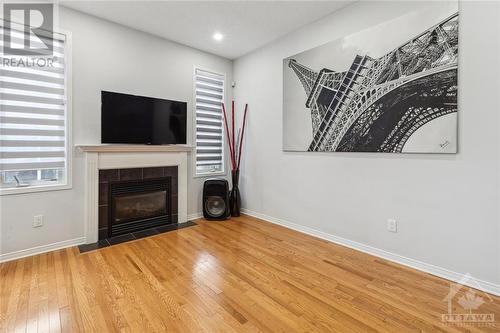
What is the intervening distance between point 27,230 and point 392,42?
14.2 feet

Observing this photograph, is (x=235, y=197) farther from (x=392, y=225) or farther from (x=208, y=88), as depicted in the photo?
(x=392, y=225)

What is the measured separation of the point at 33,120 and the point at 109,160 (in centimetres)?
84

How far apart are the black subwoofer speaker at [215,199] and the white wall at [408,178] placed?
0.68m

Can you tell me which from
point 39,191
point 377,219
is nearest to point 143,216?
point 39,191

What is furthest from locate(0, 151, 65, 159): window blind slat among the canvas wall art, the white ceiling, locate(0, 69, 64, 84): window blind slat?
the canvas wall art

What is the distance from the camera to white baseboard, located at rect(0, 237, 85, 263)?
2533mm

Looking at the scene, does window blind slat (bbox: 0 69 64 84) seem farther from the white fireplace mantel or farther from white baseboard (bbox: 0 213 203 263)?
white baseboard (bbox: 0 213 203 263)

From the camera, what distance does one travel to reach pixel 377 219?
267 centimetres

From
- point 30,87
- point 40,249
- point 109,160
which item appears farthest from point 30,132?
point 40,249

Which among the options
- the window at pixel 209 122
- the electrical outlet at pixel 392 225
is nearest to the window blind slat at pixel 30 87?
the window at pixel 209 122

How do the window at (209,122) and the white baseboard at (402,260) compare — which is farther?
the window at (209,122)

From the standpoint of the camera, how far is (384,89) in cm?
253

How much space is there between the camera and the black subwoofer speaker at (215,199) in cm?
399

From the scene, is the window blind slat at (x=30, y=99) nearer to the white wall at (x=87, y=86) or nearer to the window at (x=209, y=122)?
the white wall at (x=87, y=86)
